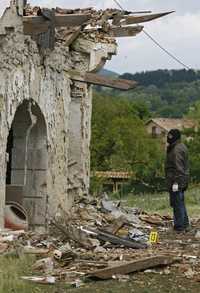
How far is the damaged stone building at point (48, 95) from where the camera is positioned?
12.1 m

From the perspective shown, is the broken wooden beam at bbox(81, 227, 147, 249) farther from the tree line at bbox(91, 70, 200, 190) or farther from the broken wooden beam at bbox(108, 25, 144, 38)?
the tree line at bbox(91, 70, 200, 190)

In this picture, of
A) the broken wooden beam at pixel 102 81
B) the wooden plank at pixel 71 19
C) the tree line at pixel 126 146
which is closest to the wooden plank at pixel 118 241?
the wooden plank at pixel 71 19

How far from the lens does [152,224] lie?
15.3 meters

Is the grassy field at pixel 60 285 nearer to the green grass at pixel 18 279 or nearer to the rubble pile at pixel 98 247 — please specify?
the green grass at pixel 18 279

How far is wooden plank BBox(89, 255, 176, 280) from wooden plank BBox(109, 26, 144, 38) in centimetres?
665

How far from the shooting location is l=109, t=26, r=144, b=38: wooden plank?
15.4 metres

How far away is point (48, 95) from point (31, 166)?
4.26 feet

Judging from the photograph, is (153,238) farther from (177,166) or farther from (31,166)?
(31,166)

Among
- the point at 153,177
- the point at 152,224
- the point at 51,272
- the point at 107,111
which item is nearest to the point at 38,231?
the point at 152,224

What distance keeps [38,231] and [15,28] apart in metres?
3.46

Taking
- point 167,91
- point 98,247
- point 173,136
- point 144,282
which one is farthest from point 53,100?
point 167,91

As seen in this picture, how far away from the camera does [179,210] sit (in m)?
13.5

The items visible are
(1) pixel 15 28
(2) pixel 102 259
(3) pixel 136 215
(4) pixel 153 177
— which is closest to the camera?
(2) pixel 102 259

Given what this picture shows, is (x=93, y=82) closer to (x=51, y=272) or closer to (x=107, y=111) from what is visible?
(x=51, y=272)
